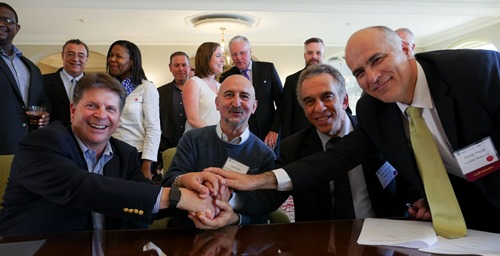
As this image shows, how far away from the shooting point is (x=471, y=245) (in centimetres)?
110

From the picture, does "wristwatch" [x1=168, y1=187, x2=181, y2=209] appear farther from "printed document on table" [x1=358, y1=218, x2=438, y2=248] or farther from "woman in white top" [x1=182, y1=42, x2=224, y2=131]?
"woman in white top" [x1=182, y1=42, x2=224, y2=131]

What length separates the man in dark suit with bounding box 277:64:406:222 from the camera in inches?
69.7

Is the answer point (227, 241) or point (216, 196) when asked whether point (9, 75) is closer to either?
point (216, 196)

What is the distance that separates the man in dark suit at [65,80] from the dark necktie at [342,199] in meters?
2.32

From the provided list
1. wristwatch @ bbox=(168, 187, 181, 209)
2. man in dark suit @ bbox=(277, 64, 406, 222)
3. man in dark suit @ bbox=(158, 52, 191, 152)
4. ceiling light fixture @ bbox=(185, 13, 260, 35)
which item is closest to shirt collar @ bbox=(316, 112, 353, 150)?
→ man in dark suit @ bbox=(277, 64, 406, 222)

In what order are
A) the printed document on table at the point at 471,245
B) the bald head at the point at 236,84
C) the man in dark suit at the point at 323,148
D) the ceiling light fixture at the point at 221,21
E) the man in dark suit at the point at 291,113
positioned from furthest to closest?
the ceiling light fixture at the point at 221,21 < the man in dark suit at the point at 291,113 < the bald head at the point at 236,84 < the man in dark suit at the point at 323,148 < the printed document on table at the point at 471,245

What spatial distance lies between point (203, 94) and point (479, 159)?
78.2 inches

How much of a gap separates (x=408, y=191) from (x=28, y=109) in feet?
8.77

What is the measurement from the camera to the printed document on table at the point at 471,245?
1.03 metres

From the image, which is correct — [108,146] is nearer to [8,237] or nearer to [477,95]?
[8,237]

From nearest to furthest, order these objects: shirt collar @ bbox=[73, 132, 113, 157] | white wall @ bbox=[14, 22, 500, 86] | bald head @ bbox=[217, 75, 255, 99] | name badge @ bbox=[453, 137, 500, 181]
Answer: name badge @ bbox=[453, 137, 500, 181], shirt collar @ bbox=[73, 132, 113, 157], bald head @ bbox=[217, 75, 255, 99], white wall @ bbox=[14, 22, 500, 86]

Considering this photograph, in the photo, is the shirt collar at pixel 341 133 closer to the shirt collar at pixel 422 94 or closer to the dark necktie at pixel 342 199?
the dark necktie at pixel 342 199

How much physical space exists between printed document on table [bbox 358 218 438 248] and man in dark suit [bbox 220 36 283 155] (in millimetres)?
2143

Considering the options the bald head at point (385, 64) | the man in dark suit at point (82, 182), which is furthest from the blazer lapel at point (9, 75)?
the bald head at point (385, 64)
